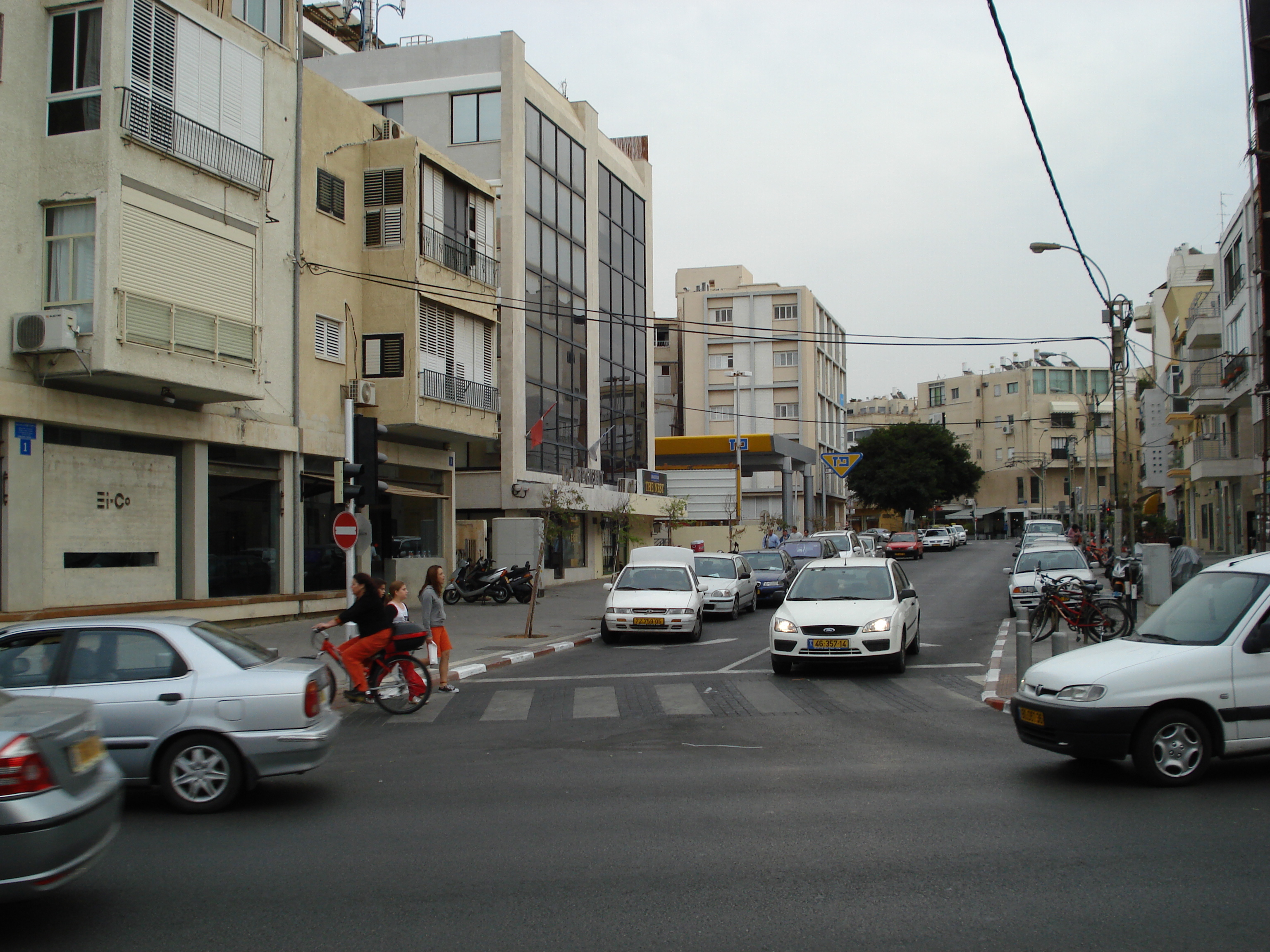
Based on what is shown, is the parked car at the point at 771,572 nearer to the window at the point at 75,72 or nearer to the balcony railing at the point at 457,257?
the balcony railing at the point at 457,257

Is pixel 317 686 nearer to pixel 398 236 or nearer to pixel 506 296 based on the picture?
pixel 398 236

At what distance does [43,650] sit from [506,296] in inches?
1092

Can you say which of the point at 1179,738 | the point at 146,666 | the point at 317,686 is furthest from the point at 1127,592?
the point at 146,666

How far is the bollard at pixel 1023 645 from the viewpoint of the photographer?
1177 centimetres

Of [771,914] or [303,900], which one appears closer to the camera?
[771,914]

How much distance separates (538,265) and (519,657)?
21412 millimetres

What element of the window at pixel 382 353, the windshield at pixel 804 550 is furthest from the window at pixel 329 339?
the windshield at pixel 804 550

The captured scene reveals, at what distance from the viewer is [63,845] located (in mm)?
4941

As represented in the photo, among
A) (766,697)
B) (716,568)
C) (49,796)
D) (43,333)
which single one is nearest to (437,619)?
(766,697)

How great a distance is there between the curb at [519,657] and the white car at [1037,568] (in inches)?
356

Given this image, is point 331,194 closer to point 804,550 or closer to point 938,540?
point 804,550

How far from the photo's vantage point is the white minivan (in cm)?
759

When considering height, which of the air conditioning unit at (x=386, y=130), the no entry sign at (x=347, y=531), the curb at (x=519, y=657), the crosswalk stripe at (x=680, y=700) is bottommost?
the curb at (x=519, y=657)

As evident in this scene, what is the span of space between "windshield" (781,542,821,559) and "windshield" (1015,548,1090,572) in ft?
38.3
